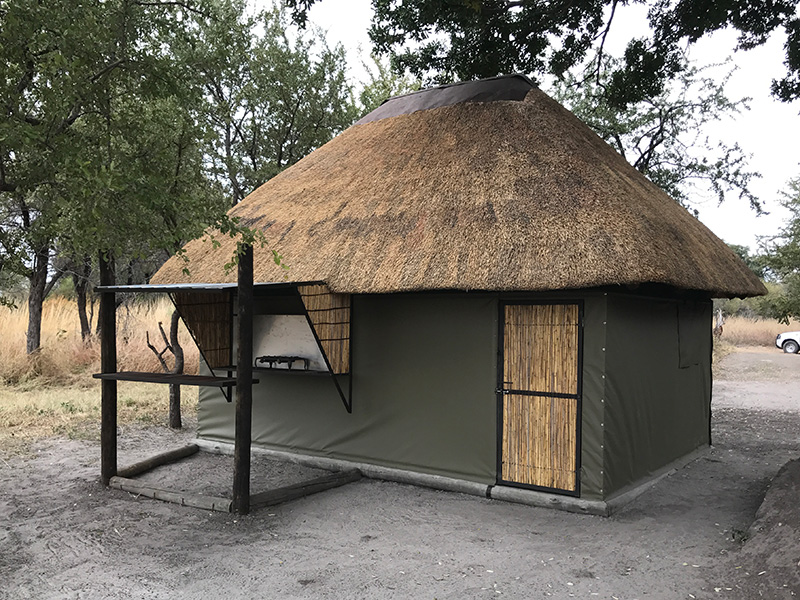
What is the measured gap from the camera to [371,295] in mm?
7031

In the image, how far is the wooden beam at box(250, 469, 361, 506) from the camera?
5895mm

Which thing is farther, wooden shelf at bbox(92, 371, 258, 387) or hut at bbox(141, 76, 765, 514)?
hut at bbox(141, 76, 765, 514)

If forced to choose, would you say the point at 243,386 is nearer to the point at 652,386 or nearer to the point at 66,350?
the point at 652,386

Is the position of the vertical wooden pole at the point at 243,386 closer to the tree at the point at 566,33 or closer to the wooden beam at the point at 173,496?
the wooden beam at the point at 173,496

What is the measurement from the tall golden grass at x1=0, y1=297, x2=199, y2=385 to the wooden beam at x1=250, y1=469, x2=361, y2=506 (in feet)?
25.5

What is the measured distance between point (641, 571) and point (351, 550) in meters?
2.04

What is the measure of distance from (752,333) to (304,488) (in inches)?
1185

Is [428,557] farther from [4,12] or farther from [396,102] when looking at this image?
[396,102]

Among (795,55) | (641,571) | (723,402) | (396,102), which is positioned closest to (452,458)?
(641,571)

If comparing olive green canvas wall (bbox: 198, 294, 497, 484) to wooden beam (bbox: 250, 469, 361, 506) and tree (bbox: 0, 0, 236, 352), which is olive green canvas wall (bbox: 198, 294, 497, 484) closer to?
wooden beam (bbox: 250, 469, 361, 506)

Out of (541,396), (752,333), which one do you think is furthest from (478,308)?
(752,333)

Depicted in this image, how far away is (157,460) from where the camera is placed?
7445mm

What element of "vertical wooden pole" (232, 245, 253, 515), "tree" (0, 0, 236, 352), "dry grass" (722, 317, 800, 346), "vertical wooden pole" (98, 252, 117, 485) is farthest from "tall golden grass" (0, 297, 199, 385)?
"dry grass" (722, 317, 800, 346)

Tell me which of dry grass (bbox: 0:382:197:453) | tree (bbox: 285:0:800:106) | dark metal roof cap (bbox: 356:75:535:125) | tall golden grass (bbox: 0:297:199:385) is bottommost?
dry grass (bbox: 0:382:197:453)
